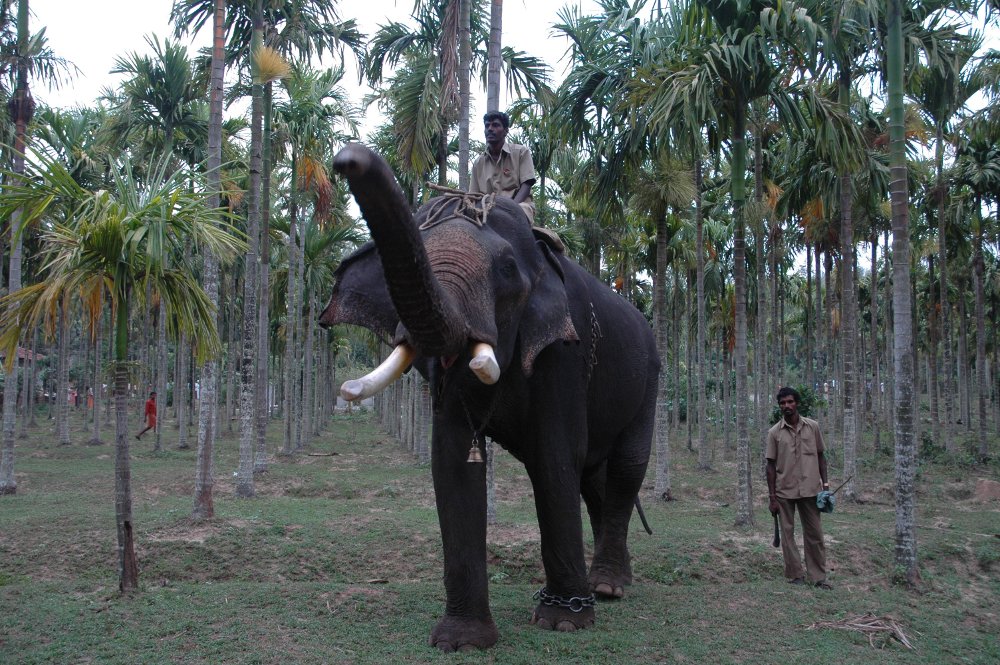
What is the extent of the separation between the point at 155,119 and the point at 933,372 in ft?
87.2

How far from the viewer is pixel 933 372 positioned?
29438 millimetres

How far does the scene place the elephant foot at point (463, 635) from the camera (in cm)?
608

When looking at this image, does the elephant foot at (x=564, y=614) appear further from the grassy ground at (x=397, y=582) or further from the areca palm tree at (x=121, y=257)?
the areca palm tree at (x=121, y=257)

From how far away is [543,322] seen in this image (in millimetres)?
5773

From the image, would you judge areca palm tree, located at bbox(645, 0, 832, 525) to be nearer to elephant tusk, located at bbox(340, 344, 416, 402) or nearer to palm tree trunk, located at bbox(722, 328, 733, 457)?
palm tree trunk, located at bbox(722, 328, 733, 457)

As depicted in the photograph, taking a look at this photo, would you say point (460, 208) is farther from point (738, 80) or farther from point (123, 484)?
point (738, 80)

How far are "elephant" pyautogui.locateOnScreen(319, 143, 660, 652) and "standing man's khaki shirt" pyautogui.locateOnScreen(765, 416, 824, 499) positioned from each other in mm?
2726

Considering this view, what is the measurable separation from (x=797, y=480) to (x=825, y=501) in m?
0.38

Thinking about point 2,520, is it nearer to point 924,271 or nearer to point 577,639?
point 577,639

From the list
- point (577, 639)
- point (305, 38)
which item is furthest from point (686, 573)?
point (305, 38)

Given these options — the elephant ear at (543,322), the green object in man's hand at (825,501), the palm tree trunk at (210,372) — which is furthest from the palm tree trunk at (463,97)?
the elephant ear at (543,322)

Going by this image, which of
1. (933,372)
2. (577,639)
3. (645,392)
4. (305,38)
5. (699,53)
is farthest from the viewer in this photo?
(933,372)

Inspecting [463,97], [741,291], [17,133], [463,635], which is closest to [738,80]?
[741,291]

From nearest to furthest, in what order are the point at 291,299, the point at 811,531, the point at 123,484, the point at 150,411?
the point at 123,484 < the point at 811,531 < the point at 291,299 < the point at 150,411
